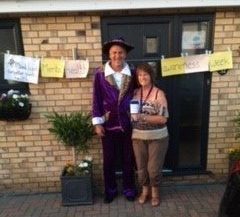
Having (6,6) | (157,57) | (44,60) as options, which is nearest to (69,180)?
(44,60)

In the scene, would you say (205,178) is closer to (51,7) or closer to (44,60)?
(44,60)

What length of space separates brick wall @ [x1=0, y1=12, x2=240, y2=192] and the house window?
10 centimetres

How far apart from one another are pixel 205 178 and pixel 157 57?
5.62 feet

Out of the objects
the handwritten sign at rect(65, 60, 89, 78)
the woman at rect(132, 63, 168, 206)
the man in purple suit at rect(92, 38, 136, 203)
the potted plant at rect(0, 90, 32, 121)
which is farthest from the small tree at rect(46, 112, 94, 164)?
the woman at rect(132, 63, 168, 206)

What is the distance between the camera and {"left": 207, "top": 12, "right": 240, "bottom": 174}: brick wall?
411 centimetres

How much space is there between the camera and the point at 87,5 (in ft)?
12.3

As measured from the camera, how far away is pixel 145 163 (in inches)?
157

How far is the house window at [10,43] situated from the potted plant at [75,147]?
0.56 m

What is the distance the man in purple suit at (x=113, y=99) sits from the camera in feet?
12.4

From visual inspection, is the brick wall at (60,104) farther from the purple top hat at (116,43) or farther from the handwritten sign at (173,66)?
the handwritten sign at (173,66)

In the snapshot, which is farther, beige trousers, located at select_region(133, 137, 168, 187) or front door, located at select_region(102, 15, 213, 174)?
front door, located at select_region(102, 15, 213, 174)

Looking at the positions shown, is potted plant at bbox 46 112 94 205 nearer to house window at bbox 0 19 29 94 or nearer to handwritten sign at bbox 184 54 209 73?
house window at bbox 0 19 29 94

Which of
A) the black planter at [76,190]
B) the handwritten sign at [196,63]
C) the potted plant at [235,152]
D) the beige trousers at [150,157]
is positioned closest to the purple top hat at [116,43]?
the handwritten sign at [196,63]

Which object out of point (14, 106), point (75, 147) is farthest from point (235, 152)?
point (14, 106)
